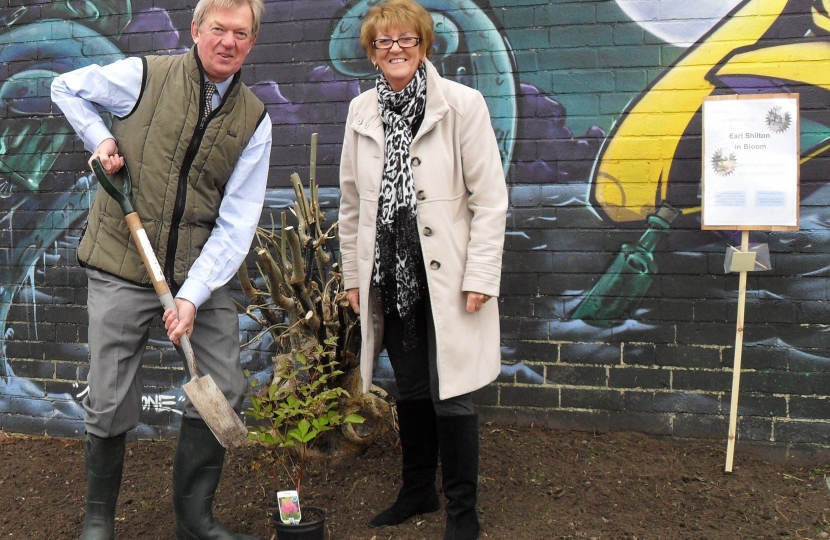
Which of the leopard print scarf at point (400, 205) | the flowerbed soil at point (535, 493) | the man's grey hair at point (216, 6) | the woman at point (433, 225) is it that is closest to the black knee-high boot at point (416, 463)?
the flowerbed soil at point (535, 493)

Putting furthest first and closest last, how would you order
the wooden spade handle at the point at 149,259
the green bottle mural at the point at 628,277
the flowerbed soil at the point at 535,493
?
1. the green bottle mural at the point at 628,277
2. the flowerbed soil at the point at 535,493
3. the wooden spade handle at the point at 149,259

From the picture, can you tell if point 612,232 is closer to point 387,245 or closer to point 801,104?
point 801,104

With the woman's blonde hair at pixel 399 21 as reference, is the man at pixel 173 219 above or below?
below

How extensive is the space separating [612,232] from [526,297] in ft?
1.95

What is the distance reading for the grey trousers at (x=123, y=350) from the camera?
3.01 meters

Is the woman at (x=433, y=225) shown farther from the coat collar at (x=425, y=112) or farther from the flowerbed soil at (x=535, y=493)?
the flowerbed soil at (x=535, y=493)

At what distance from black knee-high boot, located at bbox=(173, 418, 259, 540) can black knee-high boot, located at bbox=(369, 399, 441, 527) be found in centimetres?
71

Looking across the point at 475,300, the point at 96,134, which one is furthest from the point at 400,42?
the point at 96,134

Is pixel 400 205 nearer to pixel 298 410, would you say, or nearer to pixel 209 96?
pixel 209 96

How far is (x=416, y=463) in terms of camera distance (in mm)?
3418

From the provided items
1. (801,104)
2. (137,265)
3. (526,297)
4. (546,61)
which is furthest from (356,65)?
(801,104)

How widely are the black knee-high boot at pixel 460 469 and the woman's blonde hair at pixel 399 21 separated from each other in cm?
148

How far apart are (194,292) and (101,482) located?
2.86 ft

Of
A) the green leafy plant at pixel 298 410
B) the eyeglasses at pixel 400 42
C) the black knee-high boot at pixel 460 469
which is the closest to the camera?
the eyeglasses at pixel 400 42
